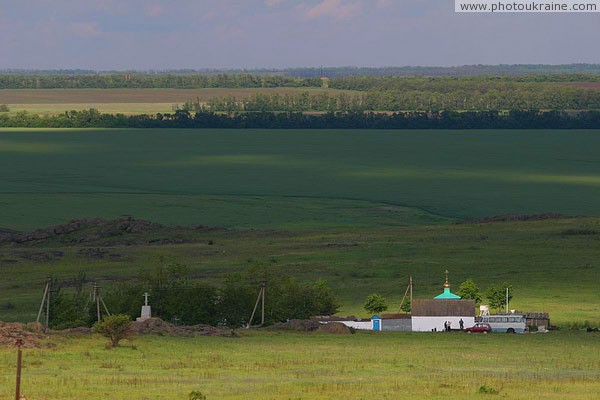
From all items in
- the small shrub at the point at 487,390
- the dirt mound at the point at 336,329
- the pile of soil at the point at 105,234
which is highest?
the small shrub at the point at 487,390

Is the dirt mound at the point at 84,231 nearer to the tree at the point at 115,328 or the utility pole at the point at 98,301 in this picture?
the utility pole at the point at 98,301

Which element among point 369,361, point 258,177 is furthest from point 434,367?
point 258,177

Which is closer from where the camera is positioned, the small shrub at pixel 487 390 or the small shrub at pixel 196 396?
the small shrub at pixel 196 396

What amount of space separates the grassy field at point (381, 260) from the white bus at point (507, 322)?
316 centimetres

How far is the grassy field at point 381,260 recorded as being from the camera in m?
81.3

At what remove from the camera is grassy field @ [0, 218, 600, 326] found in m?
81.3

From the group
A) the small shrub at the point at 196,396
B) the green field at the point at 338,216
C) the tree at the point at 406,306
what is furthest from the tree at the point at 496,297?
the small shrub at the point at 196,396

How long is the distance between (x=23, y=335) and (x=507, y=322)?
2403 cm

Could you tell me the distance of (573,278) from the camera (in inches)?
3484

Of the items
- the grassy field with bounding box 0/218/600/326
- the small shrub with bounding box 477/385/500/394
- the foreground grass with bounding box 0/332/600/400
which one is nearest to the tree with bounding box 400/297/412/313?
the grassy field with bounding box 0/218/600/326

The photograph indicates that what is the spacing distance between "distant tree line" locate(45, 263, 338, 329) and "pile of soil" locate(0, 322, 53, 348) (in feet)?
26.9

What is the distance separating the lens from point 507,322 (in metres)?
67.5

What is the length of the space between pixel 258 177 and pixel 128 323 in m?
114

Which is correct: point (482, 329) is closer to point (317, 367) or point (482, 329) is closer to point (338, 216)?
point (317, 367)
